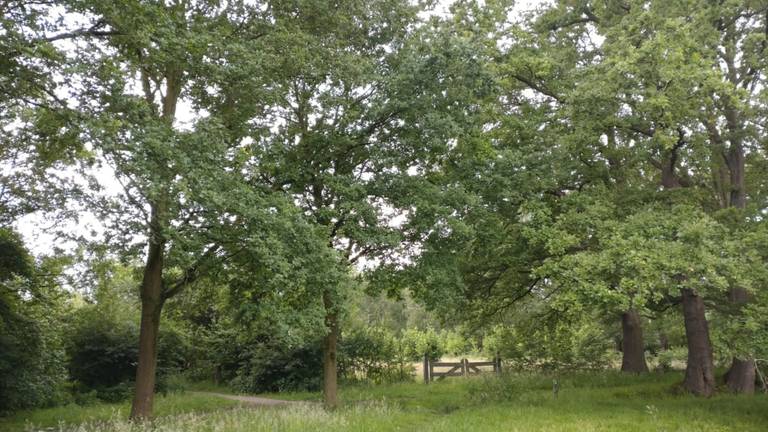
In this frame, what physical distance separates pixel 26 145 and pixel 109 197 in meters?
3.79

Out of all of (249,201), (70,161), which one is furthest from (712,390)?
(70,161)

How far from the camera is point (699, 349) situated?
1453 centimetres

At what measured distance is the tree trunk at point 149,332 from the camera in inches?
502

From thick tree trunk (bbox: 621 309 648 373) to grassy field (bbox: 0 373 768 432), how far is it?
1.72 meters

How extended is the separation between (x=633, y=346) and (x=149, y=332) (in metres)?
17.4

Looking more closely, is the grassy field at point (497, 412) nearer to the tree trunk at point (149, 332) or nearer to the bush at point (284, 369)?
the tree trunk at point (149, 332)

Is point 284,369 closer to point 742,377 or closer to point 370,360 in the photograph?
point 370,360

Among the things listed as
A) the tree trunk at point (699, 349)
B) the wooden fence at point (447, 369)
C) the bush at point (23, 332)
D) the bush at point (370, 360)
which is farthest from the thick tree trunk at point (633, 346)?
the bush at point (23, 332)

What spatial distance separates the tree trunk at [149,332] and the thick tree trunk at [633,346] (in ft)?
54.4

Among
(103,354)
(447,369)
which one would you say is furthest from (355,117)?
(103,354)

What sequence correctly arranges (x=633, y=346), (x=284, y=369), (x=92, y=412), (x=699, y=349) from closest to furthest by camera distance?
1. (x=699, y=349)
2. (x=92, y=412)
3. (x=633, y=346)
4. (x=284, y=369)

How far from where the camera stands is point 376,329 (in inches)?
981

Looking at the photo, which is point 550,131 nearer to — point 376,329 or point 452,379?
point 452,379

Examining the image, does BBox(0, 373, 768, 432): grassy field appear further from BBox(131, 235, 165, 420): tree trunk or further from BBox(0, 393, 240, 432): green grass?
BBox(131, 235, 165, 420): tree trunk
